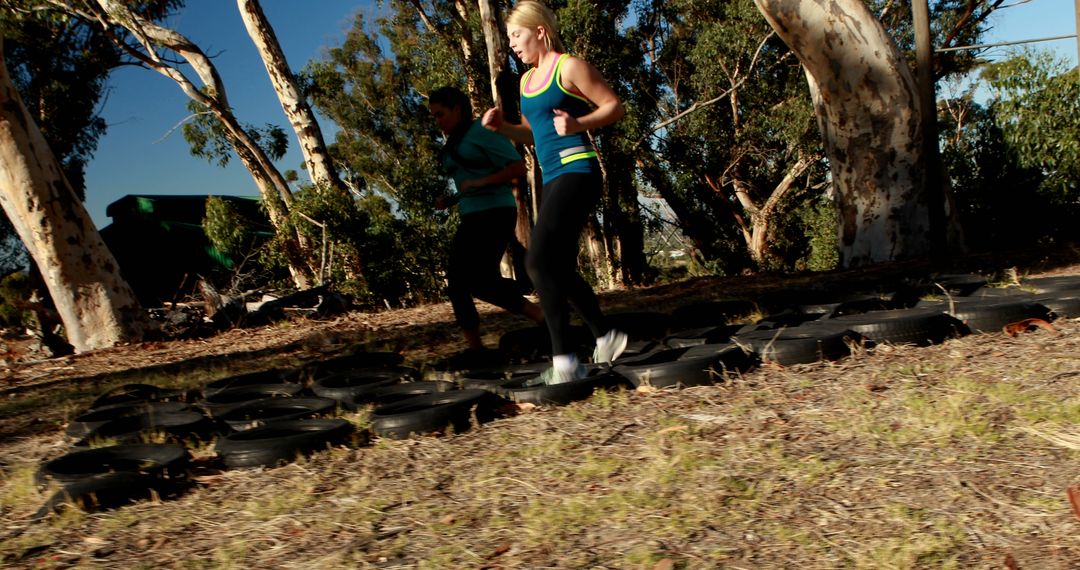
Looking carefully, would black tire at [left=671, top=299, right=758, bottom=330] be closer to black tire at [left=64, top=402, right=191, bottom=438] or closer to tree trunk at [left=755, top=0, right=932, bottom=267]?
black tire at [left=64, top=402, right=191, bottom=438]

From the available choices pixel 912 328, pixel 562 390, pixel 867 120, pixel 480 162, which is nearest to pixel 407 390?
pixel 562 390

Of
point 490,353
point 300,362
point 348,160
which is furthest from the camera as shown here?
point 348,160

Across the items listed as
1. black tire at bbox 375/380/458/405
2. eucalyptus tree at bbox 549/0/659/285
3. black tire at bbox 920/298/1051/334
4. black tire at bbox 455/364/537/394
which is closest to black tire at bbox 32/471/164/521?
black tire at bbox 375/380/458/405

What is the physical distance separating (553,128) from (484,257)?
134 centimetres

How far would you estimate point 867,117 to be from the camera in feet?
32.7

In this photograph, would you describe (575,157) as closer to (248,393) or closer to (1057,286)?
(248,393)

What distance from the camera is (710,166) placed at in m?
22.8

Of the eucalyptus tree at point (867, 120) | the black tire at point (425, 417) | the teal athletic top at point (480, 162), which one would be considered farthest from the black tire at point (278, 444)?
the eucalyptus tree at point (867, 120)

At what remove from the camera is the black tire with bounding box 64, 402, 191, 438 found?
173 inches

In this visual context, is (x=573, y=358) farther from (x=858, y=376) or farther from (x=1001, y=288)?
(x=1001, y=288)

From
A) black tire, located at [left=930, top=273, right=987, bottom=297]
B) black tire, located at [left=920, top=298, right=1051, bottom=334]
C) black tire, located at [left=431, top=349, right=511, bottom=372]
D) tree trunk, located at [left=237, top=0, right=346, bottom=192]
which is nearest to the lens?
black tire, located at [left=920, top=298, right=1051, bottom=334]

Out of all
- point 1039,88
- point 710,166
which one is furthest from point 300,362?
point 710,166

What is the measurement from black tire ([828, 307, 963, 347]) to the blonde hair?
→ 7.30 feet

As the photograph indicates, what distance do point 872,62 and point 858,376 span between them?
6742mm
